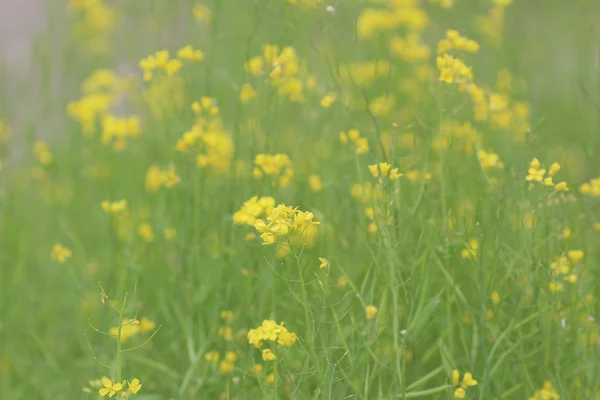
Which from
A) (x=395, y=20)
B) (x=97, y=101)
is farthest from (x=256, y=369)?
(x=395, y=20)

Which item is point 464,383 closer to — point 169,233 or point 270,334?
point 270,334

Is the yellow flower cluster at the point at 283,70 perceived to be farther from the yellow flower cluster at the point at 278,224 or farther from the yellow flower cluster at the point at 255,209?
the yellow flower cluster at the point at 278,224

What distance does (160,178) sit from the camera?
2.46 m

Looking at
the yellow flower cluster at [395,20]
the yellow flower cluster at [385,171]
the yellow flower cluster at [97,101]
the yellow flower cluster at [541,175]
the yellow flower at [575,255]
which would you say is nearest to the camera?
the yellow flower cluster at [385,171]

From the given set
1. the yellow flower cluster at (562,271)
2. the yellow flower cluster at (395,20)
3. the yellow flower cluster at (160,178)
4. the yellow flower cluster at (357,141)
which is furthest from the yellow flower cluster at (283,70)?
the yellow flower cluster at (562,271)

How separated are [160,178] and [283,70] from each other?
52cm

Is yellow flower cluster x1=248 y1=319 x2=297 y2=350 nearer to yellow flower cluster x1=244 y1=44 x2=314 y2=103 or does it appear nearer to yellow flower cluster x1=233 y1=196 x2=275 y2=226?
yellow flower cluster x1=233 y1=196 x2=275 y2=226

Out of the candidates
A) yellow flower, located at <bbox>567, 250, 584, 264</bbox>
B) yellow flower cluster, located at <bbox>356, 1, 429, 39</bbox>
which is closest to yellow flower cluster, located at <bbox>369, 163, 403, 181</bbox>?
yellow flower, located at <bbox>567, 250, 584, 264</bbox>

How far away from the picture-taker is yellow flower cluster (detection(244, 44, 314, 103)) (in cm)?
230

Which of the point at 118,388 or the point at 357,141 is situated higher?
the point at 357,141

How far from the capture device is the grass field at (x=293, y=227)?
1841 millimetres

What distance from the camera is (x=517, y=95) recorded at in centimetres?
314

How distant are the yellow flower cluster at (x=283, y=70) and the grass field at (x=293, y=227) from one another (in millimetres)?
16

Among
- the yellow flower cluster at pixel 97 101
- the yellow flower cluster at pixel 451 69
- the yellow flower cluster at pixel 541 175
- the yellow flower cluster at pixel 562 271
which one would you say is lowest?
the yellow flower cluster at pixel 562 271
